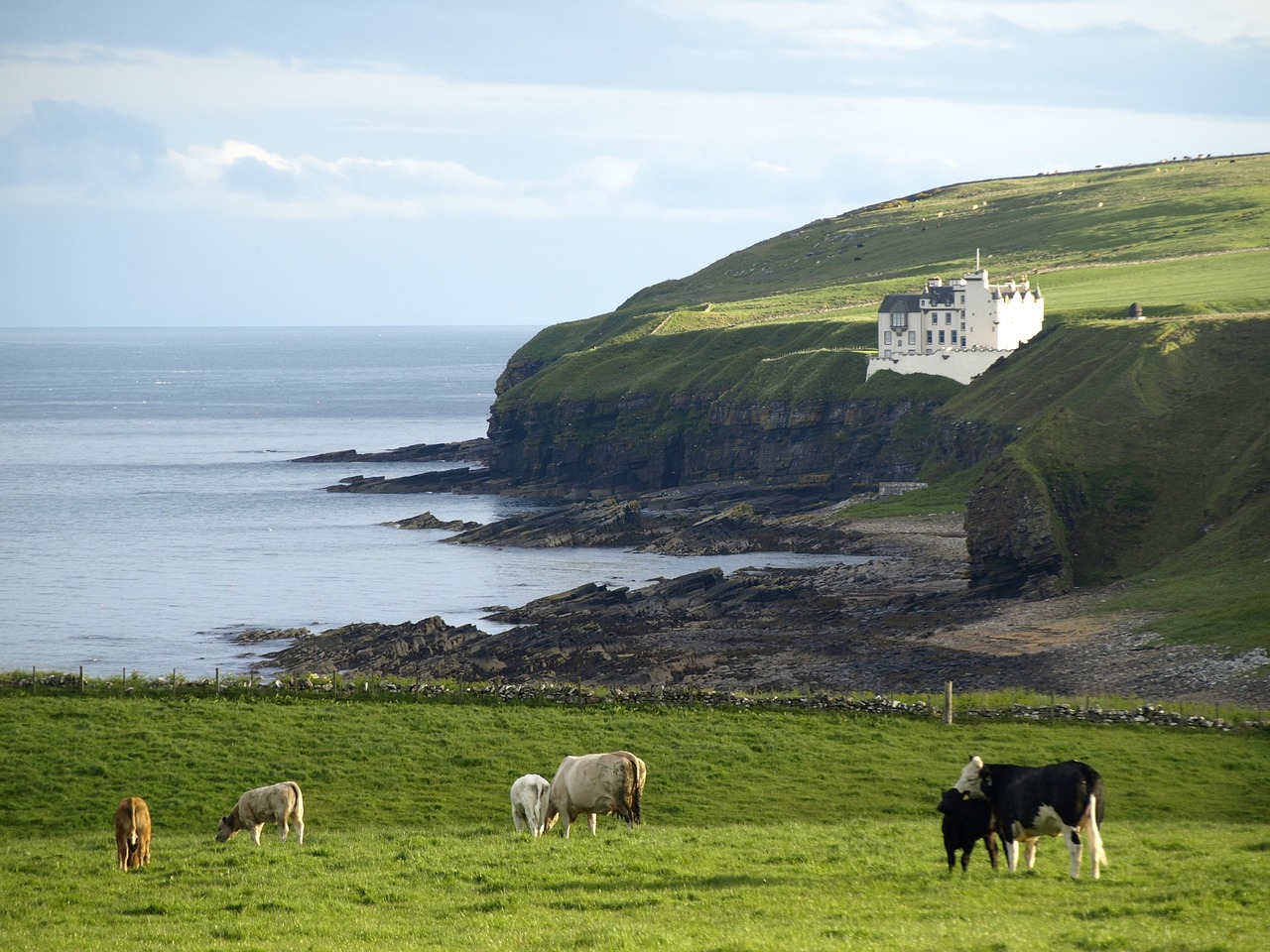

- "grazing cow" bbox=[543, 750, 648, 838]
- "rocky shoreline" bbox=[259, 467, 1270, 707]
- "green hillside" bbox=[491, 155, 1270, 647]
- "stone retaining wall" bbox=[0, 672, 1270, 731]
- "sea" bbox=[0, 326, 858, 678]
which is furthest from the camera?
"sea" bbox=[0, 326, 858, 678]

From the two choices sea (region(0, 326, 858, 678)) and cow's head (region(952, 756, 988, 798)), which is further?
sea (region(0, 326, 858, 678))

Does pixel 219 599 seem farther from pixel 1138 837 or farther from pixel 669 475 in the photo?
pixel 1138 837

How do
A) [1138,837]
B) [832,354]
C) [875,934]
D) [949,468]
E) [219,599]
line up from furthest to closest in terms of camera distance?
[832,354], [949,468], [219,599], [1138,837], [875,934]

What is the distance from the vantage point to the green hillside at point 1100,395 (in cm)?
8012

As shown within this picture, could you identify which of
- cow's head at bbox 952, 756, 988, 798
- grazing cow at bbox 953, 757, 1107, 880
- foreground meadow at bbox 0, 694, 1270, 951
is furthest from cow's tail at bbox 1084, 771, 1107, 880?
cow's head at bbox 952, 756, 988, 798

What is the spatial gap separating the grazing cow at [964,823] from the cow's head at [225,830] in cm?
1341

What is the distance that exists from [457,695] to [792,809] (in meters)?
15.0

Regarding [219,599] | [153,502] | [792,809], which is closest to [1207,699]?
[792,809]

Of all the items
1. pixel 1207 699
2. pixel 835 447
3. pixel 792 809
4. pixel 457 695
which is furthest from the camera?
pixel 835 447

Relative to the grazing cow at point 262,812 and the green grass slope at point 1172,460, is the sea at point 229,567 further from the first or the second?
the grazing cow at point 262,812

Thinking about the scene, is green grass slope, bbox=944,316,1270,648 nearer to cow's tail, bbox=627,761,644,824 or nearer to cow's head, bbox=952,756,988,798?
cow's tail, bbox=627,761,644,824

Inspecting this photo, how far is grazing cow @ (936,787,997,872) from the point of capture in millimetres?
24422

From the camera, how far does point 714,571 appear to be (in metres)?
91.9

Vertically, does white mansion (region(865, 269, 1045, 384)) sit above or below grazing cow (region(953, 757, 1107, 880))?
above
